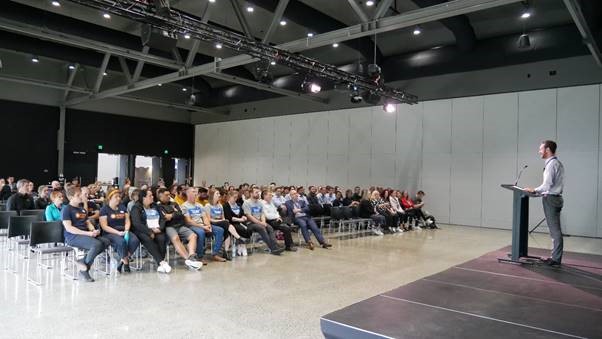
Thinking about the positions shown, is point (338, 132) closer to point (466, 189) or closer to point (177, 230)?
point (466, 189)

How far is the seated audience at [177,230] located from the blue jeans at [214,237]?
0.38ft

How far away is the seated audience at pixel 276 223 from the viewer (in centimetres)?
736

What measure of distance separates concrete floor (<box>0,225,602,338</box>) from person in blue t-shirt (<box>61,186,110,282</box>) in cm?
25

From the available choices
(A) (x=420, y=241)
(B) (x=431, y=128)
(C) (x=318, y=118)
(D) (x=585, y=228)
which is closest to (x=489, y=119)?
(B) (x=431, y=128)

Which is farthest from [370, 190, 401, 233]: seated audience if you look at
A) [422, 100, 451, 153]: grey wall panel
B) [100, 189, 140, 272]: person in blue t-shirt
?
[100, 189, 140, 272]: person in blue t-shirt

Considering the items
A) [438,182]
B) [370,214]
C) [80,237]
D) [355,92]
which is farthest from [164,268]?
[438,182]

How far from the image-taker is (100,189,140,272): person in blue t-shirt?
5293 millimetres

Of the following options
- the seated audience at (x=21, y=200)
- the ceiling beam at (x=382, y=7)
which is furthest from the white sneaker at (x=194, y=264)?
the ceiling beam at (x=382, y=7)

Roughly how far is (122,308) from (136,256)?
2603 millimetres

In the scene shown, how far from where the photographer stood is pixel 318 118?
1564cm

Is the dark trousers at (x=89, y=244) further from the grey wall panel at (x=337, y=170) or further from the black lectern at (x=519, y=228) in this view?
the grey wall panel at (x=337, y=170)

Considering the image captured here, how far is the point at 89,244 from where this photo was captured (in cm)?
498

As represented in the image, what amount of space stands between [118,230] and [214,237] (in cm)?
149

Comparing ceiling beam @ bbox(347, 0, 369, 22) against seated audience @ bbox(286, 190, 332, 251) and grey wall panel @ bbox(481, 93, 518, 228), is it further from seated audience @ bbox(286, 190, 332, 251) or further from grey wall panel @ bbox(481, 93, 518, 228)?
grey wall panel @ bbox(481, 93, 518, 228)
